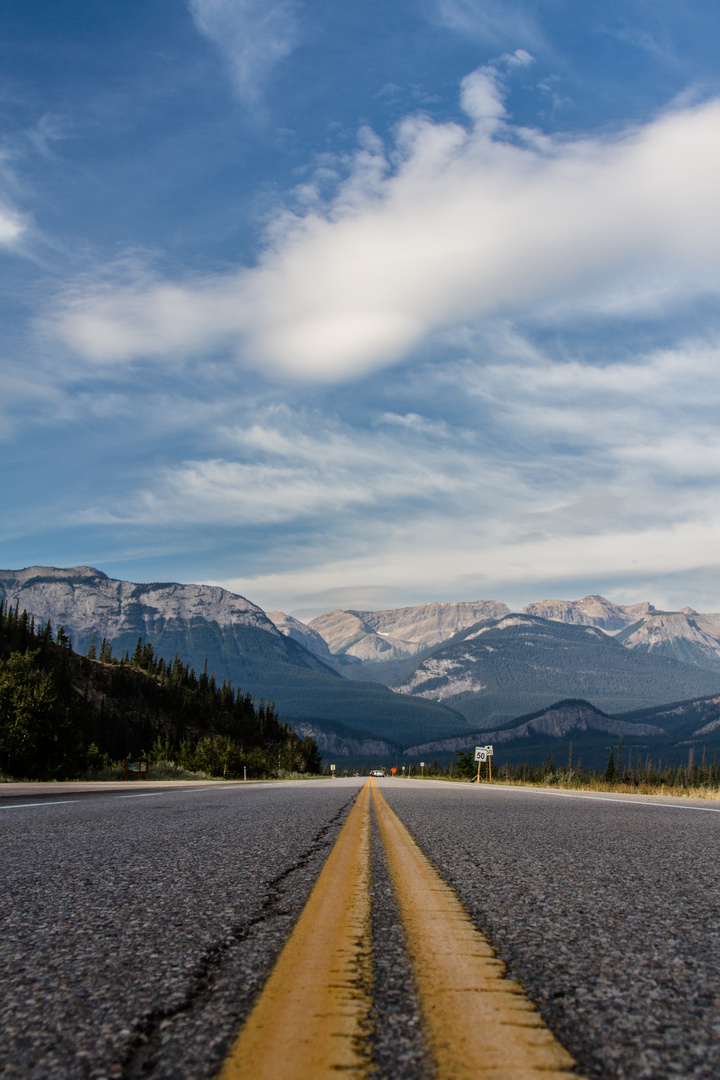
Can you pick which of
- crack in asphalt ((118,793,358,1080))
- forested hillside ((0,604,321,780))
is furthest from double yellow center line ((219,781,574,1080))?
forested hillside ((0,604,321,780))

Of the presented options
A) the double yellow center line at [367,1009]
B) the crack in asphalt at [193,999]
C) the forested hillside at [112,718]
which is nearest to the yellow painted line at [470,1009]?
the double yellow center line at [367,1009]

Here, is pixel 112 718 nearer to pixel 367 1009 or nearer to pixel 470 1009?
pixel 367 1009

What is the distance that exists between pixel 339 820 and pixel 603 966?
20.5ft

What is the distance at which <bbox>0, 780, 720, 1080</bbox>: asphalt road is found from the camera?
1.69 meters

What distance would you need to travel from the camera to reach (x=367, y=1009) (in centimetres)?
185

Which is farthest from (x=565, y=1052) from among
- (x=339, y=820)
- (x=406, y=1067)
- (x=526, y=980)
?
(x=339, y=820)

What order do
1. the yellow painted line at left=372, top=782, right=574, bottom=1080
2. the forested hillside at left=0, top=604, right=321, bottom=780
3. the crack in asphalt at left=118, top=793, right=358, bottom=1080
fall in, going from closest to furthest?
the yellow painted line at left=372, top=782, right=574, bottom=1080 < the crack in asphalt at left=118, top=793, right=358, bottom=1080 < the forested hillside at left=0, top=604, right=321, bottom=780

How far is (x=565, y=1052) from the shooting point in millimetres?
1609

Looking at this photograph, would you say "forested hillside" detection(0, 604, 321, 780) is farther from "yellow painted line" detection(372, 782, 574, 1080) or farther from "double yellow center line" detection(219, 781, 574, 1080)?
"yellow painted line" detection(372, 782, 574, 1080)

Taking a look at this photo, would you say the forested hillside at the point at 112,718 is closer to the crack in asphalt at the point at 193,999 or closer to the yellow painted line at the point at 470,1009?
the crack in asphalt at the point at 193,999

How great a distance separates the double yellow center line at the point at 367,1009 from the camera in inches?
60.2

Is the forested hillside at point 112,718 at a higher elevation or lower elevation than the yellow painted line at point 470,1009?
lower

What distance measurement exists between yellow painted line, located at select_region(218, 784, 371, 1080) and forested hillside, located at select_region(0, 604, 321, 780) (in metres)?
28.0

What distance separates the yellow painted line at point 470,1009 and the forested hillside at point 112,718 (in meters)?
28.3
